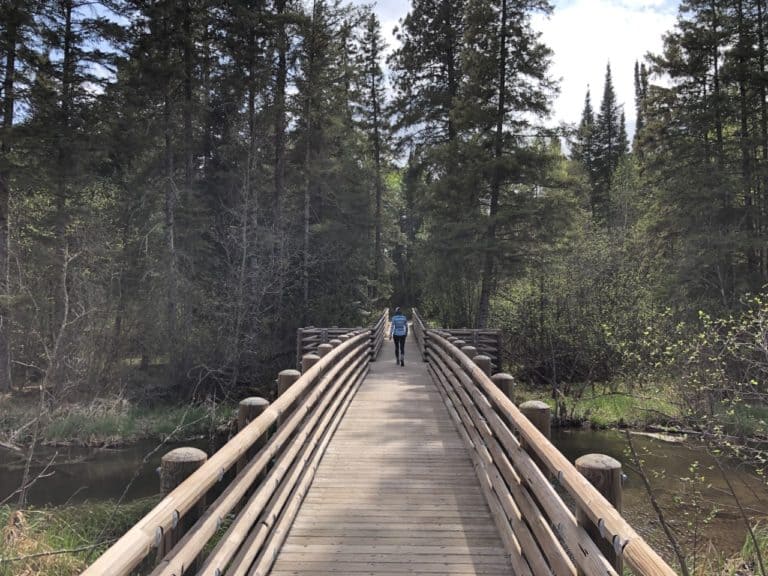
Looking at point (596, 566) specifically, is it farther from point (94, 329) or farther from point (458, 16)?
point (458, 16)

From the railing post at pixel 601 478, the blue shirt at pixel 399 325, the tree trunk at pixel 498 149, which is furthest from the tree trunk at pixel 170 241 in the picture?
the railing post at pixel 601 478

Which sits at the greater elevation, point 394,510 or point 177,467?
point 177,467

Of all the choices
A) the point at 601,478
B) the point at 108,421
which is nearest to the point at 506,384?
the point at 601,478

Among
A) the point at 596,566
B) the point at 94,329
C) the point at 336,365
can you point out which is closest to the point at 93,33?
the point at 94,329

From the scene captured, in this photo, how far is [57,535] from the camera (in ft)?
24.6

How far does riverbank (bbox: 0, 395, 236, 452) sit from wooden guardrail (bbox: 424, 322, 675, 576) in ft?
30.8

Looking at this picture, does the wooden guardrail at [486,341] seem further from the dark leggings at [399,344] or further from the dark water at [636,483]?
the dark water at [636,483]

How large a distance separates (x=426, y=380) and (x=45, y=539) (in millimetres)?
7525

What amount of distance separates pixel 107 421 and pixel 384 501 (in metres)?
12.1

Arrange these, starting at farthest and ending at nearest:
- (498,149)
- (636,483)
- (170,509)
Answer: (498,149) < (636,483) < (170,509)

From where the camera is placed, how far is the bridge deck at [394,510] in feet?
11.7

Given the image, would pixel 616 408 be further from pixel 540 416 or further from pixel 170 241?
pixel 170 241

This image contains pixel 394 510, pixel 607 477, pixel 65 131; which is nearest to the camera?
pixel 607 477

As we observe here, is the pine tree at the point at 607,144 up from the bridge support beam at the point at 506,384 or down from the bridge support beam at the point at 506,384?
up
